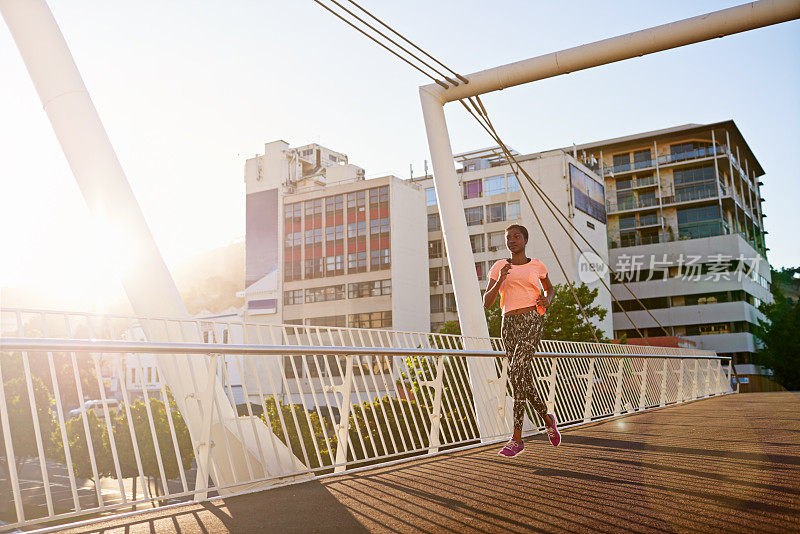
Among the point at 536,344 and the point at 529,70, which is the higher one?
the point at 529,70

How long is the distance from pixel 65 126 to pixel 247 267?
7540cm

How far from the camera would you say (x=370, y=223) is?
7694 centimetres

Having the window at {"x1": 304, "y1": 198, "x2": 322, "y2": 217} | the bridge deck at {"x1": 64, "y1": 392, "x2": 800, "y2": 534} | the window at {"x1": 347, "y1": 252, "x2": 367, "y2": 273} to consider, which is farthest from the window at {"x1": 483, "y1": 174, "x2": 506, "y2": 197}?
the bridge deck at {"x1": 64, "y1": 392, "x2": 800, "y2": 534}

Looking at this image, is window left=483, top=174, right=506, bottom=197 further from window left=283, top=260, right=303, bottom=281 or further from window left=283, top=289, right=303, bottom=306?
window left=283, top=289, right=303, bottom=306

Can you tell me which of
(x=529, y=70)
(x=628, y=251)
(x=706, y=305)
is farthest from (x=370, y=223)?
(x=529, y=70)

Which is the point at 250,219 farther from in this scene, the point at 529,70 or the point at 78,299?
the point at 529,70

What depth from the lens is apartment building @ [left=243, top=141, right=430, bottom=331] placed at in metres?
75.5

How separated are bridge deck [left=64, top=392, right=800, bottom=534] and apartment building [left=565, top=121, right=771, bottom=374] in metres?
77.9

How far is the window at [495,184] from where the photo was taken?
7675 cm

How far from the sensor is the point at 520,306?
23.3ft

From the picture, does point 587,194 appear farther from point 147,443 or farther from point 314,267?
point 147,443

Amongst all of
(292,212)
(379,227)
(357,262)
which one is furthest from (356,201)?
(292,212)

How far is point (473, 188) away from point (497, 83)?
65.9 metres

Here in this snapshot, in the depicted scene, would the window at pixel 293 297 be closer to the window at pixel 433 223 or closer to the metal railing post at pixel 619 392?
the window at pixel 433 223
